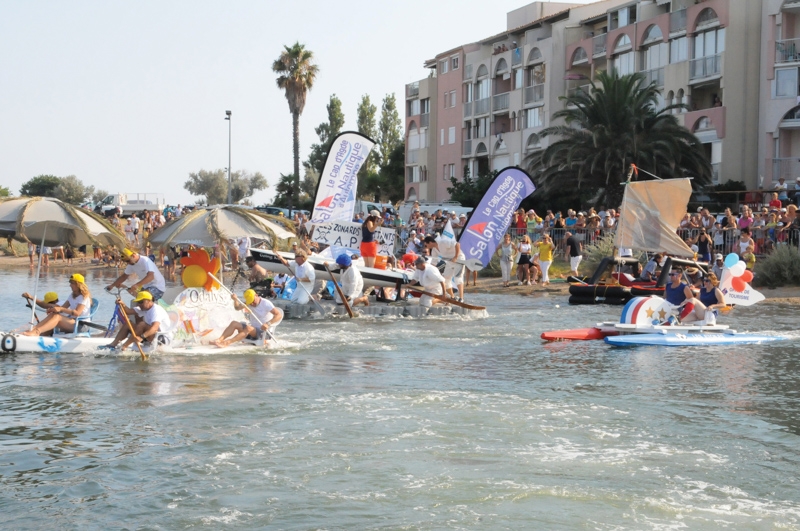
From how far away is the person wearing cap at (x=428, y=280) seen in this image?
75.3 feet

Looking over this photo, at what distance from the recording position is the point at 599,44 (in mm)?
53344

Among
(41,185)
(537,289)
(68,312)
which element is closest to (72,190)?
(41,185)

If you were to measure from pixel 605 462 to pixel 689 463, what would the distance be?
87 cm

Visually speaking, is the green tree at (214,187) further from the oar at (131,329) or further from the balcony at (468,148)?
the oar at (131,329)

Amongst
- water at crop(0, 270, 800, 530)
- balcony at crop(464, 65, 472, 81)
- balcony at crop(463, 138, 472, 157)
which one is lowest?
water at crop(0, 270, 800, 530)

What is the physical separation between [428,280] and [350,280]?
5.85 ft

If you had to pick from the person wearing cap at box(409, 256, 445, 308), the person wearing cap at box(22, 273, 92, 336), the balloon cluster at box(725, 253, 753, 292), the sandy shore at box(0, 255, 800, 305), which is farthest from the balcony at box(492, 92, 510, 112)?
the person wearing cap at box(22, 273, 92, 336)

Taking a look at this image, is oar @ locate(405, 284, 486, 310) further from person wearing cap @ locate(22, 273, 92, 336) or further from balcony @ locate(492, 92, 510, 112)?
balcony @ locate(492, 92, 510, 112)

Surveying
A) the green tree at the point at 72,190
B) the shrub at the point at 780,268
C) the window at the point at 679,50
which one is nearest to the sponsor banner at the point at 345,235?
the shrub at the point at 780,268

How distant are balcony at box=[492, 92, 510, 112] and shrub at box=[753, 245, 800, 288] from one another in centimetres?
3497

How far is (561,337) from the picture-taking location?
Answer: 770 inches

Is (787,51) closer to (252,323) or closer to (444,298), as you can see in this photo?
(444,298)

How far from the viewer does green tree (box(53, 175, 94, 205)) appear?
105 metres

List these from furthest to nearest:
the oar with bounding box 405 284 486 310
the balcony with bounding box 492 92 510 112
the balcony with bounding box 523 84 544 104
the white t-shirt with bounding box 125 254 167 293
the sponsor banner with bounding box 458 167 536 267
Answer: the balcony with bounding box 492 92 510 112, the balcony with bounding box 523 84 544 104, the sponsor banner with bounding box 458 167 536 267, the oar with bounding box 405 284 486 310, the white t-shirt with bounding box 125 254 167 293
